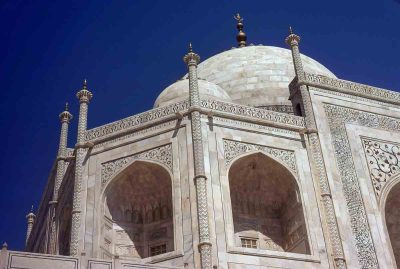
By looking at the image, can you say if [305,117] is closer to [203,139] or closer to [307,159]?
[307,159]

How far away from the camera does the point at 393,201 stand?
1536cm

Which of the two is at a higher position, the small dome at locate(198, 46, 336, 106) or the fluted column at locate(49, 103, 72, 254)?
the small dome at locate(198, 46, 336, 106)

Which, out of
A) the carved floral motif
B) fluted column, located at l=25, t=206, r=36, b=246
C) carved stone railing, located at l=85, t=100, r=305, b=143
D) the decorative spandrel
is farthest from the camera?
fluted column, located at l=25, t=206, r=36, b=246

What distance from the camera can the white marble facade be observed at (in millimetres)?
12758

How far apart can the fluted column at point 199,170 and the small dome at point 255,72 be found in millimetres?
4844

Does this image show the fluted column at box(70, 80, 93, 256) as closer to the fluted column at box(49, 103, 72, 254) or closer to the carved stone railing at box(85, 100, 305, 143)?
the carved stone railing at box(85, 100, 305, 143)

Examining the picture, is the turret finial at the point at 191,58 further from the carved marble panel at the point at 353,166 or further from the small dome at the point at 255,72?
the small dome at the point at 255,72

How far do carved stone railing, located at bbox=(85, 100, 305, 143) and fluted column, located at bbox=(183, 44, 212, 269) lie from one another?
254 mm

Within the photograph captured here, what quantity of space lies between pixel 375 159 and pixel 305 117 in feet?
6.16

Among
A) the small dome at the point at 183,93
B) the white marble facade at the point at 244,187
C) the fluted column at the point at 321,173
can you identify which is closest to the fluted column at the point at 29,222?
the white marble facade at the point at 244,187

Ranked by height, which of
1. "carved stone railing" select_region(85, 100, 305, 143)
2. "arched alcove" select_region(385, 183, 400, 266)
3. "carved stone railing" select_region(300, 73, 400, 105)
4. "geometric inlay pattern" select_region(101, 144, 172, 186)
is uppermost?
"carved stone railing" select_region(300, 73, 400, 105)

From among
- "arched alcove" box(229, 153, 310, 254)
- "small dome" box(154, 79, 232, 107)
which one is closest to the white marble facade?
"arched alcove" box(229, 153, 310, 254)

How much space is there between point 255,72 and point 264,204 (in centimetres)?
691

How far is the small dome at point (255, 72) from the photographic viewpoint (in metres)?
19.5
